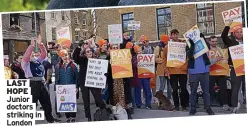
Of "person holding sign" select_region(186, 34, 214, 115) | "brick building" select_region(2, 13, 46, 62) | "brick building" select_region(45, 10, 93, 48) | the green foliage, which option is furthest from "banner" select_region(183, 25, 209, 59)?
the green foliage

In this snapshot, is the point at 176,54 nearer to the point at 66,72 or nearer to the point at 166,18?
the point at 166,18

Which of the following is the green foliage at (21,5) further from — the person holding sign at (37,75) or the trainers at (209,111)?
the trainers at (209,111)

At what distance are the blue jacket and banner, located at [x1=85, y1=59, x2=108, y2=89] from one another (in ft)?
0.11

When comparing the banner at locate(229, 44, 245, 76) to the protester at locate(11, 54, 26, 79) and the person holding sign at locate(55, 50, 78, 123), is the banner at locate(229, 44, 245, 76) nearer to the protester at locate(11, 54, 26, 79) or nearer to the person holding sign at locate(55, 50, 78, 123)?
the person holding sign at locate(55, 50, 78, 123)

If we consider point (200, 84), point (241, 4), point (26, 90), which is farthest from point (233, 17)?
point (26, 90)

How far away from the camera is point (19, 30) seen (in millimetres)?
1221

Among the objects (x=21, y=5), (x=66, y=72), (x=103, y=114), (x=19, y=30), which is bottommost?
(x=103, y=114)

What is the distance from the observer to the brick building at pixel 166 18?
3.83 ft

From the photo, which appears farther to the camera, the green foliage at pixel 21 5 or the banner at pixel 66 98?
the green foliage at pixel 21 5

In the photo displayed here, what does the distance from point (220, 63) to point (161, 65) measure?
0.14 meters

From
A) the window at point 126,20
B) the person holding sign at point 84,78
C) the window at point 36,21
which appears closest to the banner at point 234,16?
the window at point 126,20

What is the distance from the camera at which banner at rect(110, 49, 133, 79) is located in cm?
121

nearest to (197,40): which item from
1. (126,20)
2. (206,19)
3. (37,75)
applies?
(206,19)

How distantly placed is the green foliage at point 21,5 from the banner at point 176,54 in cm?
368
